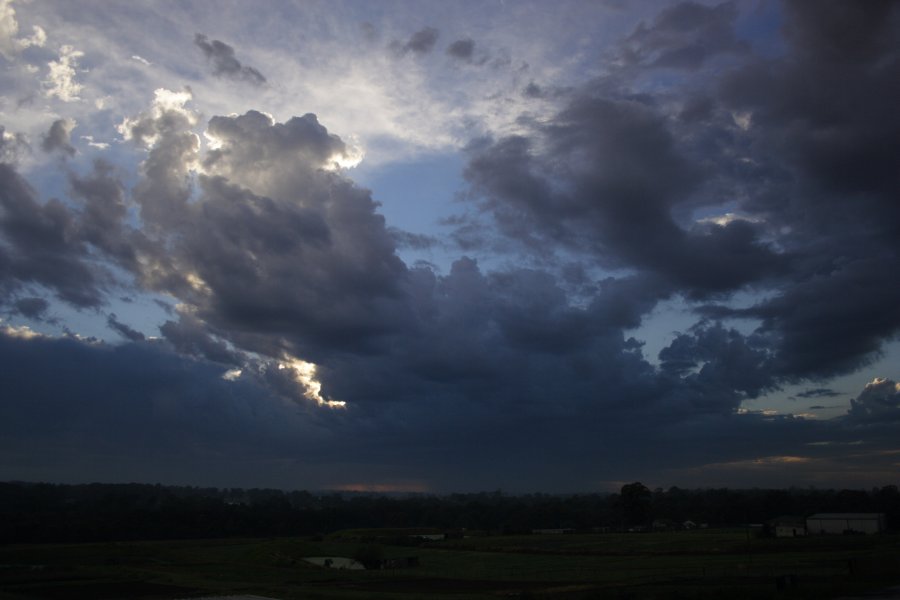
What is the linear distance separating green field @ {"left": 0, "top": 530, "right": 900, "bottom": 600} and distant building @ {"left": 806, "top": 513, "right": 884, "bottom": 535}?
16640 millimetres

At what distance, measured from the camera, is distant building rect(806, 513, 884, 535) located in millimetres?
114062

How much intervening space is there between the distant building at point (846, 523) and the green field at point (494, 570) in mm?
16640

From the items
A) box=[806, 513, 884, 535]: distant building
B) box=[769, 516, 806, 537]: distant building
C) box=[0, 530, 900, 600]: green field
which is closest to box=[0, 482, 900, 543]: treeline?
box=[806, 513, 884, 535]: distant building

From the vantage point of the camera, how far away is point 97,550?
117 meters

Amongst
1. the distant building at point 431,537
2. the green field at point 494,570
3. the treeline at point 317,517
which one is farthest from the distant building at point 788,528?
the distant building at point 431,537

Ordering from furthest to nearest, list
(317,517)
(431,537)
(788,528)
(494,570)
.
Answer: (317,517) → (431,537) → (788,528) → (494,570)

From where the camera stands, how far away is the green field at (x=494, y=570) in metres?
51.9

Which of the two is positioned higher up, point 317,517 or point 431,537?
point 317,517

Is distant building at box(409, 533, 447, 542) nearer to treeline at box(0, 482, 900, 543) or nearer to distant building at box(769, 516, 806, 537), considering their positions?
treeline at box(0, 482, 900, 543)

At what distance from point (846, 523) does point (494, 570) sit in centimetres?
6727

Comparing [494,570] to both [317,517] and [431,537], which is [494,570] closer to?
[431,537]

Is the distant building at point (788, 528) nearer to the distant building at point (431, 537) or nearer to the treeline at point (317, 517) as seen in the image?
the treeline at point (317, 517)

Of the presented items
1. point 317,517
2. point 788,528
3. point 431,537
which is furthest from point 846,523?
point 317,517

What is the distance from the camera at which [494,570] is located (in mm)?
83812
